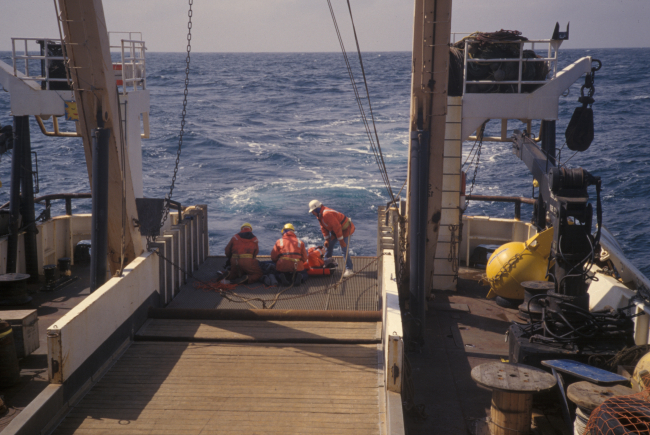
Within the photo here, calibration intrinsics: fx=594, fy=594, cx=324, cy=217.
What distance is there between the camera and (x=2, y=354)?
6965 millimetres

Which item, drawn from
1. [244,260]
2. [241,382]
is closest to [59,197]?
[244,260]

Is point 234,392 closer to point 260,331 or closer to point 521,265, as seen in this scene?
point 260,331

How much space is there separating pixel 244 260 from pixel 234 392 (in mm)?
4165

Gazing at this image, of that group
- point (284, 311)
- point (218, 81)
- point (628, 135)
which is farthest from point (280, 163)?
point (218, 81)

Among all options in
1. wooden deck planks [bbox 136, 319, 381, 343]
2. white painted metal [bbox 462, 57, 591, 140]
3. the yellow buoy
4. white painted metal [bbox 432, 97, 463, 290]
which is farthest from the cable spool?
white painted metal [bbox 462, 57, 591, 140]

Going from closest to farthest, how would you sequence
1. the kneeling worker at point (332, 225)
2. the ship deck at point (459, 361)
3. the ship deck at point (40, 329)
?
the ship deck at point (459, 361) < the ship deck at point (40, 329) < the kneeling worker at point (332, 225)

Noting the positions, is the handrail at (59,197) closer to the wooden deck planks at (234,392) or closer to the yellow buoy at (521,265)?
the wooden deck planks at (234,392)

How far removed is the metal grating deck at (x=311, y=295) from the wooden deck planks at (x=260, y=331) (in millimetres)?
1020

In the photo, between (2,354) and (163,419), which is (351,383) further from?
(2,354)

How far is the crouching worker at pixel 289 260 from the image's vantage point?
1047 cm

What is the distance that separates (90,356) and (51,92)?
21.2 ft

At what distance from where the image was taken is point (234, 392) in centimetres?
652

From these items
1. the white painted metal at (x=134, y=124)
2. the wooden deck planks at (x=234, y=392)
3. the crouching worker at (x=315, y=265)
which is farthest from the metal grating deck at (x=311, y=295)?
the white painted metal at (x=134, y=124)

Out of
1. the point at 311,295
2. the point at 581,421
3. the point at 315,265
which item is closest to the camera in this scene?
the point at 581,421
